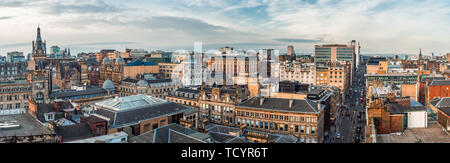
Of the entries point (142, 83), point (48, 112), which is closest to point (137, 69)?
point (142, 83)

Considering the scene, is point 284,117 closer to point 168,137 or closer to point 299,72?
point 168,137

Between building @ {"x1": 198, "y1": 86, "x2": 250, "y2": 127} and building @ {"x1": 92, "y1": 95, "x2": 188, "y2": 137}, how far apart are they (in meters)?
11.3

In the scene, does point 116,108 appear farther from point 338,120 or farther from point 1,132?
point 338,120

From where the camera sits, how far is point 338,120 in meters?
95.3

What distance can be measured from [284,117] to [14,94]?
211 ft

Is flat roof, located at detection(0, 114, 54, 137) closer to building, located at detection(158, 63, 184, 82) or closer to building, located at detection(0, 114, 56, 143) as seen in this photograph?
building, located at detection(0, 114, 56, 143)

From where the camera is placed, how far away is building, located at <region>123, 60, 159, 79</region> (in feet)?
427

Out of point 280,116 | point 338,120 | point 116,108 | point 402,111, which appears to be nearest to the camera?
point 402,111

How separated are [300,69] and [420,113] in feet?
308

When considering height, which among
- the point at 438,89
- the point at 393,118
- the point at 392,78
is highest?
the point at 392,78

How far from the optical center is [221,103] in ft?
227
